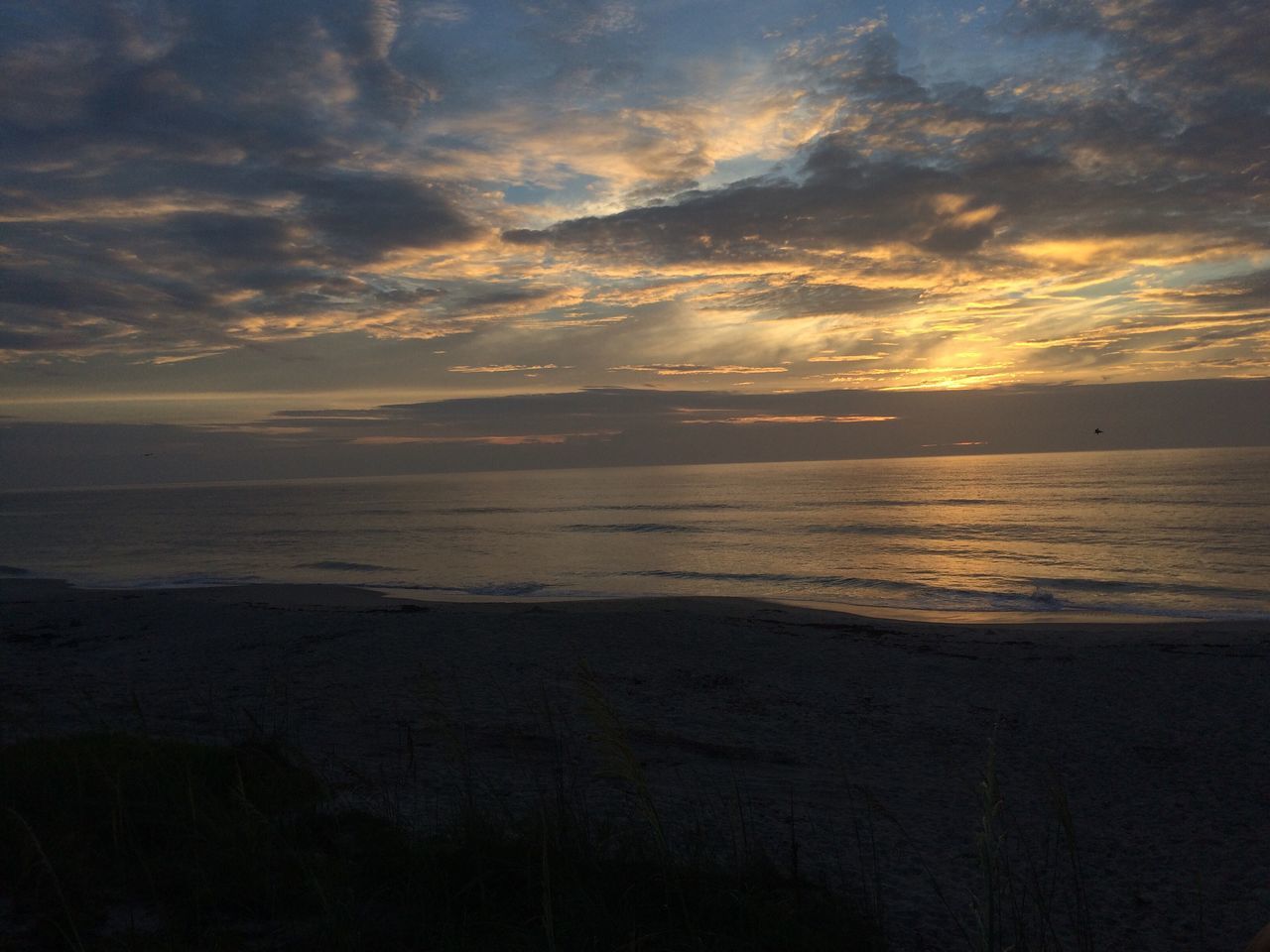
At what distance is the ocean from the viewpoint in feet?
91.0

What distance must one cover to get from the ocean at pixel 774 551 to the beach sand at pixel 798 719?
7.25 metres

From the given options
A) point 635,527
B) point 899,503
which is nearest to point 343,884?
point 635,527

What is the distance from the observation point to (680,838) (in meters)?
5.95

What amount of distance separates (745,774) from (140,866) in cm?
555

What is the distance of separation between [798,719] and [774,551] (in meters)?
29.3

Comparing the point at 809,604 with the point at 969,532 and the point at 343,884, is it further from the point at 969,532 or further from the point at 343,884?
the point at 969,532

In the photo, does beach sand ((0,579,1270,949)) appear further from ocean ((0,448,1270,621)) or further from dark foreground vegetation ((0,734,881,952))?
ocean ((0,448,1270,621))

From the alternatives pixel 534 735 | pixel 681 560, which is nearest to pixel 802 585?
pixel 681 560

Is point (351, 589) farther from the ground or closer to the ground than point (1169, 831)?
closer to the ground

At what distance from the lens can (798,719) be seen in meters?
11.5

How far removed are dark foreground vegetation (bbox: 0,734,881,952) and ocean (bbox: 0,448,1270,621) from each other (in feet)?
69.9

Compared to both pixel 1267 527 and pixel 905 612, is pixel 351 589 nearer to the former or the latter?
pixel 905 612

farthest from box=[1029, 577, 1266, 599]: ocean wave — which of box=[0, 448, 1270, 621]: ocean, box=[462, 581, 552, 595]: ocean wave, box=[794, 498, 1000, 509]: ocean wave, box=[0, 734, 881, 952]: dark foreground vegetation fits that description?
box=[794, 498, 1000, 509]: ocean wave

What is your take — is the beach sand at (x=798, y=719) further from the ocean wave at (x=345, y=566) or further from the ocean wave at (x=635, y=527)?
the ocean wave at (x=635, y=527)
